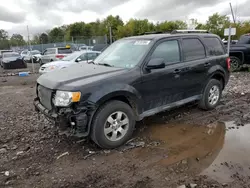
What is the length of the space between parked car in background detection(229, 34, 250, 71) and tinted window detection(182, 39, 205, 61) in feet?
23.4

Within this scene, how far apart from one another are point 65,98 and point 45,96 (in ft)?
2.13

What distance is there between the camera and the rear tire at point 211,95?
529 centimetres

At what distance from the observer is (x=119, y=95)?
375 cm

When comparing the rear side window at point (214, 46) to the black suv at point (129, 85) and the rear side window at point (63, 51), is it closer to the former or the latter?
the black suv at point (129, 85)

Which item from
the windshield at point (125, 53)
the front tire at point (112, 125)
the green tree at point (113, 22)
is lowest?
the front tire at point (112, 125)

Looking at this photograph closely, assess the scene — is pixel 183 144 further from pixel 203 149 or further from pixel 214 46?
pixel 214 46

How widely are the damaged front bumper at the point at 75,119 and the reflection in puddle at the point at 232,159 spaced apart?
182 cm

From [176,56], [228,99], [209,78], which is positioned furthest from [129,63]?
[228,99]

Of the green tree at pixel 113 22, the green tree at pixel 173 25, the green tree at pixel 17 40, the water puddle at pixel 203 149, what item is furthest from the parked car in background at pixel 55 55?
the green tree at pixel 113 22

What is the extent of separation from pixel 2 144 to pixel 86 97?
2.07 metres

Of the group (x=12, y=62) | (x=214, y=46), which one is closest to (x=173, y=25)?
(x=12, y=62)

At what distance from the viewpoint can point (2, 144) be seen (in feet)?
13.7

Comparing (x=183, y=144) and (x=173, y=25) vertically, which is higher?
(x=173, y=25)

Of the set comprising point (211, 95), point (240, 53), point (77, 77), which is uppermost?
point (240, 53)
